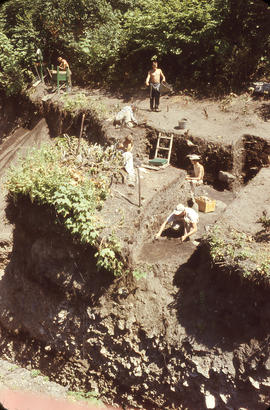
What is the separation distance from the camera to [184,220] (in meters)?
9.45

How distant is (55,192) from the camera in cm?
818

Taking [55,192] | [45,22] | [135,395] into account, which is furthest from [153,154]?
[45,22]

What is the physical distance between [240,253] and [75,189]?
12.7 ft

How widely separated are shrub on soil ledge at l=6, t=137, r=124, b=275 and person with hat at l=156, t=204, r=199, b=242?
6.17 feet

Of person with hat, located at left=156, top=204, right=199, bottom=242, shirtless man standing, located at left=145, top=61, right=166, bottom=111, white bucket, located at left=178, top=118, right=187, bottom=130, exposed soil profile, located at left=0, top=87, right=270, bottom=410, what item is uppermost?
shirtless man standing, located at left=145, top=61, right=166, bottom=111

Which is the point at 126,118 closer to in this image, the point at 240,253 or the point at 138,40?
the point at 138,40

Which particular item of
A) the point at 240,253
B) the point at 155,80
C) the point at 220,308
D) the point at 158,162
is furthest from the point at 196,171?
the point at 220,308

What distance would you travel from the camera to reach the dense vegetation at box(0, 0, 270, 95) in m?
14.1

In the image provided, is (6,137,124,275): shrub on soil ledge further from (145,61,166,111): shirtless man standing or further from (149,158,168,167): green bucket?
(145,61,166,111): shirtless man standing

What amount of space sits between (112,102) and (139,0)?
6.34 meters

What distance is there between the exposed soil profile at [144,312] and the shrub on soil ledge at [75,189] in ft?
1.17

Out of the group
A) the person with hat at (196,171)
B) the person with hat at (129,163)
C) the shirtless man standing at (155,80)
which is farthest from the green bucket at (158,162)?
the shirtless man standing at (155,80)

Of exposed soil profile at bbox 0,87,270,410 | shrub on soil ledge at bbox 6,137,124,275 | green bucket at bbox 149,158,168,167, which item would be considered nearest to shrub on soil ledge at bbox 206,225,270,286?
exposed soil profile at bbox 0,87,270,410

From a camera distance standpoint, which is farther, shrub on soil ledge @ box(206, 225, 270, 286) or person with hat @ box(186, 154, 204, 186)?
person with hat @ box(186, 154, 204, 186)
